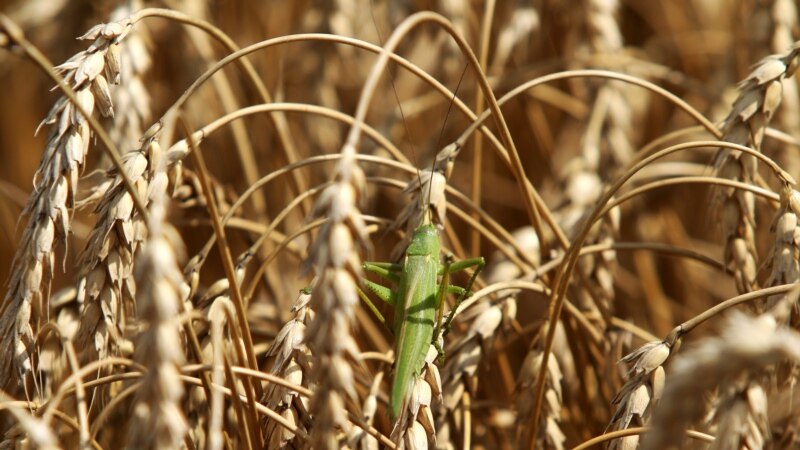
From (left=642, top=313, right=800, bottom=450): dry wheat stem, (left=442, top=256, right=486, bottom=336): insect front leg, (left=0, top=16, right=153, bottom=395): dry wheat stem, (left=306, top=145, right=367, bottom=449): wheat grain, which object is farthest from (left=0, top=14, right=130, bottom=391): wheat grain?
(left=642, top=313, right=800, bottom=450): dry wheat stem

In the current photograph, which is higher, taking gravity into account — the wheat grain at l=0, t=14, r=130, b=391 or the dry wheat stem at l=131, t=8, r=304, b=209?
the dry wheat stem at l=131, t=8, r=304, b=209

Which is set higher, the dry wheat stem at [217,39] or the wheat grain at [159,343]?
the dry wheat stem at [217,39]

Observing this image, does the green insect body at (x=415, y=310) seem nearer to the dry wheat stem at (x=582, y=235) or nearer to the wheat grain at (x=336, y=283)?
the dry wheat stem at (x=582, y=235)

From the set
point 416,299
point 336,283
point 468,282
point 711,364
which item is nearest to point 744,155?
point 468,282

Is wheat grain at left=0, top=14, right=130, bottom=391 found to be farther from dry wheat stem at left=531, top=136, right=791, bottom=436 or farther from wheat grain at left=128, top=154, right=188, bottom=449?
dry wheat stem at left=531, top=136, right=791, bottom=436

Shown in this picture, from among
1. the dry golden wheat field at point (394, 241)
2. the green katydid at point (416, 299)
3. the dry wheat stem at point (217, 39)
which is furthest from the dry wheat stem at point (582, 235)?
the dry wheat stem at point (217, 39)

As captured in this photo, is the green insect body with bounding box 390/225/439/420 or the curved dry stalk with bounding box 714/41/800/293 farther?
the curved dry stalk with bounding box 714/41/800/293

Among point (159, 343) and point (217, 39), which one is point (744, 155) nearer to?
point (217, 39)
